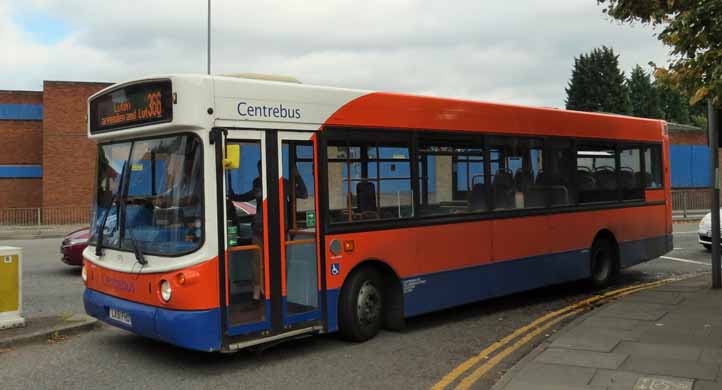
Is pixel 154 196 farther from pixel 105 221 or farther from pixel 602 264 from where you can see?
pixel 602 264

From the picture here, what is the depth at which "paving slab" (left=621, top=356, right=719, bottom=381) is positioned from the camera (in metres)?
5.65

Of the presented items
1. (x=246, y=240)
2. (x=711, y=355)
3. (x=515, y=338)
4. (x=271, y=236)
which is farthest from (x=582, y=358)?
(x=246, y=240)

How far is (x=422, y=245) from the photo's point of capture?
7832mm

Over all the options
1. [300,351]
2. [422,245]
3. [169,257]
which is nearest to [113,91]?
[169,257]

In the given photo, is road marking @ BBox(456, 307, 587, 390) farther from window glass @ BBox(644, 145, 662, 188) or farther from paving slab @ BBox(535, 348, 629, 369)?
window glass @ BBox(644, 145, 662, 188)

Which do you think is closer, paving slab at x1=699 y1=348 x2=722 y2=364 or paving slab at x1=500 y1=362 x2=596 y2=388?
paving slab at x1=500 y1=362 x2=596 y2=388

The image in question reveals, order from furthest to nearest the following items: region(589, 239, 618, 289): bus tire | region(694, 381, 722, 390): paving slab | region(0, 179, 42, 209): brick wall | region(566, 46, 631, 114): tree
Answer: region(566, 46, 631, 114): tree → region(0, 179, 42, 209): brick wall → region(589, 239, 618, 289): bus tire → region(694, 381, 722, 390): paving slab

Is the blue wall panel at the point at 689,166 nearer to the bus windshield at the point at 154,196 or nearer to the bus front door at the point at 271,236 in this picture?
the bus front door at the point at 271,236

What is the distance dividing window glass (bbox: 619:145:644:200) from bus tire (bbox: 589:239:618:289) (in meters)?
0.95

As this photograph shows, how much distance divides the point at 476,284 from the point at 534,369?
2720 millimetres

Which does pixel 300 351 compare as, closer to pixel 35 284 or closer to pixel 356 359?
pixel 356 359

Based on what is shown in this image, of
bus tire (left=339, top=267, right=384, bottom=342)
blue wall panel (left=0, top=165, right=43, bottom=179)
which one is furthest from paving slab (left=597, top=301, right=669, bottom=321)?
blue wall panel (left=0, top=165, right=43, bottom=179)

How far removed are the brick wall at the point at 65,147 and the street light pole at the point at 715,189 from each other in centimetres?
2870

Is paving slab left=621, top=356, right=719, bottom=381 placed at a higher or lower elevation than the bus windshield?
lower
